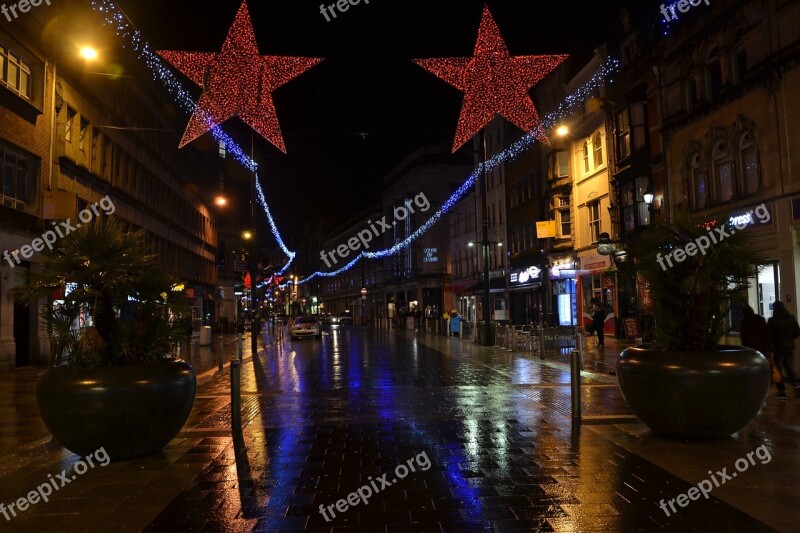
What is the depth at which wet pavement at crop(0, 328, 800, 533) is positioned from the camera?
5199 mm

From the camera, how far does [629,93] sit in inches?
1020

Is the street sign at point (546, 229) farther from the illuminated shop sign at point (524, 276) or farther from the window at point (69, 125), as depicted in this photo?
the window at point (69, 125)

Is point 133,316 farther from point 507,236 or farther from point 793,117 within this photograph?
point 507,236

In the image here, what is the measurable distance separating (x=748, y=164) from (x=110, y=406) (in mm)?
18468

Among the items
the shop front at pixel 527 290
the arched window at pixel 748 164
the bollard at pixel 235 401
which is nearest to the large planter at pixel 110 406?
the bollard at pixel 235 401

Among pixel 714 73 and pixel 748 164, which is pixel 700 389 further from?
pixel 714 73

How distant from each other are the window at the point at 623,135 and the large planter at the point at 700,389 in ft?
68.2

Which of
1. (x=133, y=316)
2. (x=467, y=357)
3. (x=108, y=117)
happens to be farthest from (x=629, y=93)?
(x=133, y=316)

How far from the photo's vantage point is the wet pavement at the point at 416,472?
520cm

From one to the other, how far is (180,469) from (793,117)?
680 inches
